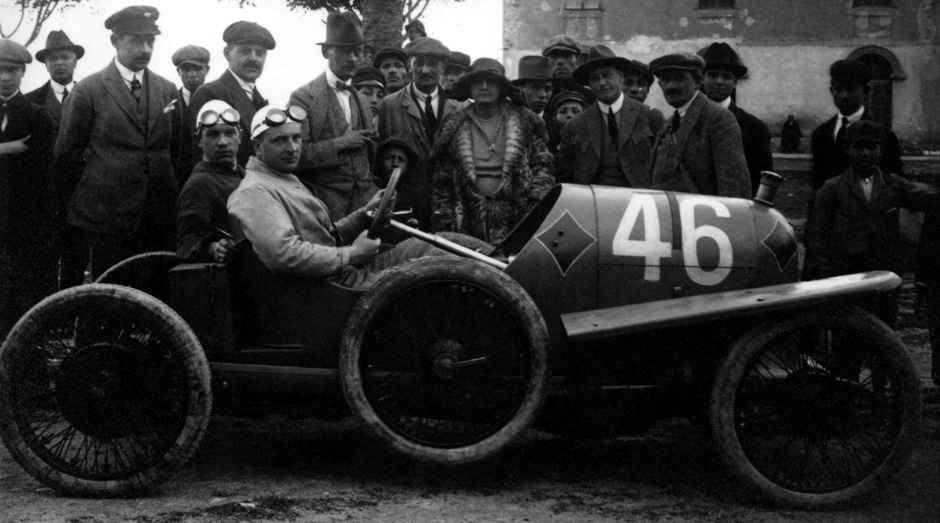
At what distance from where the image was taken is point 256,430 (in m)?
6.31

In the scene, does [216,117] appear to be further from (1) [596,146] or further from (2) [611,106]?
(2) [611,106]

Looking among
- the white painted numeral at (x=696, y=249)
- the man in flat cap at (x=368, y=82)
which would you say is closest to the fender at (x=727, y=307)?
the white painted numeral at (x=696, y=249)

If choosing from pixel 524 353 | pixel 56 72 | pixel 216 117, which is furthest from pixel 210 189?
pixel 56 72

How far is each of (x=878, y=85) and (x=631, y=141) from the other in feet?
88.1

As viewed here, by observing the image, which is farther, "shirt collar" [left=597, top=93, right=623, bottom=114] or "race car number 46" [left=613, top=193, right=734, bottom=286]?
"shirt collar" [left=597, top=93, right=623, bottom=114]

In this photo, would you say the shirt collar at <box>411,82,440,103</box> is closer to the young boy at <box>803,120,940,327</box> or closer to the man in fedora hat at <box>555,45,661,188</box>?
the man in fedora hat at <box>555,45,661,188</box>

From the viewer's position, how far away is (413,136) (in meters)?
7.92

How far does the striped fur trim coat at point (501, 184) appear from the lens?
7.22 m

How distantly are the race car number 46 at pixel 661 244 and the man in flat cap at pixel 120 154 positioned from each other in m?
3.32

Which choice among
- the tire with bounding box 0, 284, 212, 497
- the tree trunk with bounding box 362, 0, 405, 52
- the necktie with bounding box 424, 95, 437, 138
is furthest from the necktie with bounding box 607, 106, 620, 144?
the tree trunk with bounding box 362, 0, 405, 52

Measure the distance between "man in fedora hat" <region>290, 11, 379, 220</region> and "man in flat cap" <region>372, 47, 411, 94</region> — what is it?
2.16m

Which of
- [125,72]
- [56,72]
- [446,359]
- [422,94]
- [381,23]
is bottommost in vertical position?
Answer: [446,359]

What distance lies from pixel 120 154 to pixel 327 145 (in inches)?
51.9

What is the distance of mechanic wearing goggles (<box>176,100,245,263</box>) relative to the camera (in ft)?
18.5
